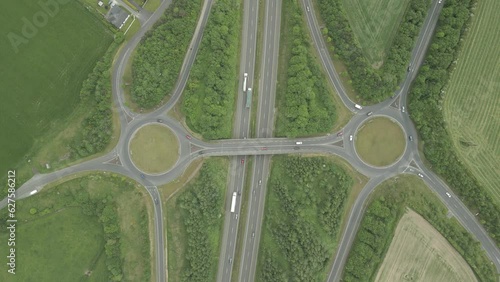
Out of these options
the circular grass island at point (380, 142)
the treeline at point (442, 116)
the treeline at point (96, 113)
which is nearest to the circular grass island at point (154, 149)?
the treeline at point (96, 113)

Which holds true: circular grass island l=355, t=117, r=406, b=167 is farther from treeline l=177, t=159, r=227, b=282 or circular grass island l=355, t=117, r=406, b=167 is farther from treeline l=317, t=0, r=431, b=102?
treeline l=177, t=159, r=227, b=282

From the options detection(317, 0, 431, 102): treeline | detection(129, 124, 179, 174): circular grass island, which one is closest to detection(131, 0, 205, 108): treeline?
detection(129, 124, 179, 174): circular grass island

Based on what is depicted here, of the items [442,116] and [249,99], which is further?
[442,116]

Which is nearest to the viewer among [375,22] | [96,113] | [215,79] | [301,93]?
[215,79]

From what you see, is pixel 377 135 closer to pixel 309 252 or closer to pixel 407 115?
pixel 407 115

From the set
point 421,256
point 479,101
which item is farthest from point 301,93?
point 421,256

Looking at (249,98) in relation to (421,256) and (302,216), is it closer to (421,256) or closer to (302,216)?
(302,216)
